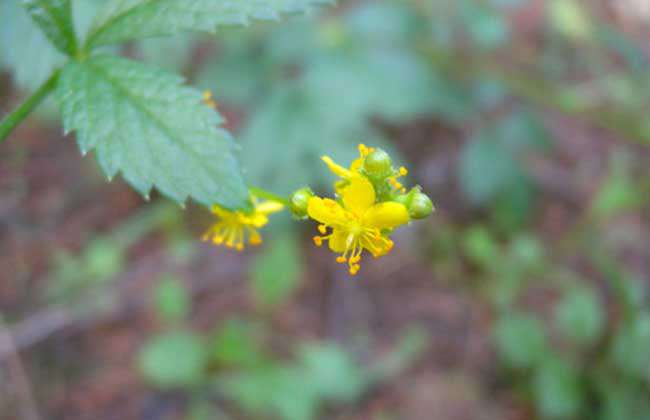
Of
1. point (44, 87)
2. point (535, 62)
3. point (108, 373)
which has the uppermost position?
point (44, 87)

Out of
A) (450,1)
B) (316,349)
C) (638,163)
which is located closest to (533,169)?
(638,163)

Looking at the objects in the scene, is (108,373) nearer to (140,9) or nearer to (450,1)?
(140,9)

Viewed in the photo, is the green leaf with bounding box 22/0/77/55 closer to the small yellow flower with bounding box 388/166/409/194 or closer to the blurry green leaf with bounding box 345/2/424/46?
the small yellow flower with bounding box 388/166/409/194

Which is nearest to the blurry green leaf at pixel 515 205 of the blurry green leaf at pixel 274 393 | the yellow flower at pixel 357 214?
the blurry green leaf at pixel 274 393

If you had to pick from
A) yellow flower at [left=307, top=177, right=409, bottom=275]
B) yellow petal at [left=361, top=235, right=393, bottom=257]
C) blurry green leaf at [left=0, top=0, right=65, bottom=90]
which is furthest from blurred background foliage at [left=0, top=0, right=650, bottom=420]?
yellow flower at [left=307, top=177, right=409, bottom=275]

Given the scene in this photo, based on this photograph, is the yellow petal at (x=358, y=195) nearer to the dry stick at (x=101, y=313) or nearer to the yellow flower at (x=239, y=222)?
the yellow flower at (x=239, y=222)
